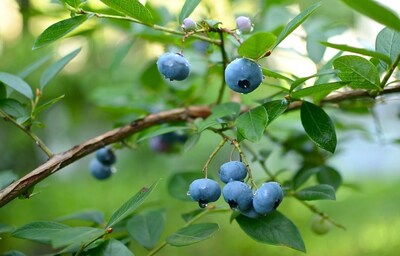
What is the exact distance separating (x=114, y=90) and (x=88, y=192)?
83 centimetres

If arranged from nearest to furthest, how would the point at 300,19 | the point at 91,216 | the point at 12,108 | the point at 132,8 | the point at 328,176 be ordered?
1. the point at 300,19
2. the point at 132,8
3. the point at 12,108
4. the point at 91,216
5. the point at 328,176

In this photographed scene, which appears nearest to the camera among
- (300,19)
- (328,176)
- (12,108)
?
(300,19)

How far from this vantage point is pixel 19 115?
0.81 metres

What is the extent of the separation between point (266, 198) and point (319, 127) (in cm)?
15

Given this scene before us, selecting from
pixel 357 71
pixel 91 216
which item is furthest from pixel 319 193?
pixel 91 216

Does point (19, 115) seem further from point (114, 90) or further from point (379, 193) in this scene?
point (379, 193)

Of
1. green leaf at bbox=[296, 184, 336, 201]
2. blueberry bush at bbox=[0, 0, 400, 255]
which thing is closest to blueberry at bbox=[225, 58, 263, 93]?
blueberry bush at bbox=[0, 0, 400, 255]

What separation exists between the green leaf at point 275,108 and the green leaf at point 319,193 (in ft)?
0.46

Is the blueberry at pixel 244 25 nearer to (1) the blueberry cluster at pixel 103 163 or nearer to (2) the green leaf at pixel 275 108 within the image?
(2) the green leaf at pixel 275 108

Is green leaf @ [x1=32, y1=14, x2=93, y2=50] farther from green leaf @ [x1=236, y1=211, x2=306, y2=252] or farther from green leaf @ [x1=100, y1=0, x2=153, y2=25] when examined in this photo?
green leaf @ [x1=236, y1=211, x2=306, y2=252]

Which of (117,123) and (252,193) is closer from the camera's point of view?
(252,193)

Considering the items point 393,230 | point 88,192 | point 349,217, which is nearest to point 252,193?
point 393,230

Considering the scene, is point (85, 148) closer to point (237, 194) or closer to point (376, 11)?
point (237, 194)

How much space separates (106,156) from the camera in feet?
3.18
